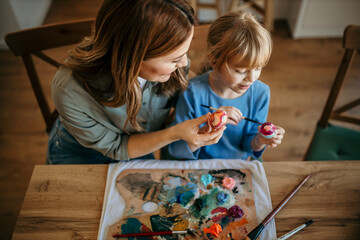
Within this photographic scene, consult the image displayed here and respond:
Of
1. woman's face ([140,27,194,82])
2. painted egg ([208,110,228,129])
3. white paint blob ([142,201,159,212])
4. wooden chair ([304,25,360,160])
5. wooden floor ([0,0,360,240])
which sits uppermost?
woman's face ([140,27,194,82])

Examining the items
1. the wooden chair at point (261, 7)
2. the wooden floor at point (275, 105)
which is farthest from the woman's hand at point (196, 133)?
the wooden chair at point (261, 7)

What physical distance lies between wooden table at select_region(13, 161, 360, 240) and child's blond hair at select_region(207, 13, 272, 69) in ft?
1.28

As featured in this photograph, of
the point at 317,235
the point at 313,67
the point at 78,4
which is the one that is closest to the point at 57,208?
the point at 317,235

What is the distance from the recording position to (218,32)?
1.04 m

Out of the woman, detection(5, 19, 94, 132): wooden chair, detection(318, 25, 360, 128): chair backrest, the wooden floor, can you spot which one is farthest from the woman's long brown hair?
the wooden floor

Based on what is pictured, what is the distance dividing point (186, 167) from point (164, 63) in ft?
1.29

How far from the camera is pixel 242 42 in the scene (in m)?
0.98

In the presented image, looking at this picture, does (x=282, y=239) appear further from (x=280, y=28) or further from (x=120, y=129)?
(x=280, y=28)

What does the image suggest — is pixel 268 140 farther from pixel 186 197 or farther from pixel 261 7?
pixel 261 7

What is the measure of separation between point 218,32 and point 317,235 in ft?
2.48

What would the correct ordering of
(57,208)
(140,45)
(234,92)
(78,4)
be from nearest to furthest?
(140,45) < (57,208) < (234,92) < (78,4)

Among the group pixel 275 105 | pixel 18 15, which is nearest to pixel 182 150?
pixel 275 105

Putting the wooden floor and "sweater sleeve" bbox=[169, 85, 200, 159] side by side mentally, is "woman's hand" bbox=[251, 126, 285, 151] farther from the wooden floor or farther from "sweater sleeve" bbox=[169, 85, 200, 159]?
the wooden floor

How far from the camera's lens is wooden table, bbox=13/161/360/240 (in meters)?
0.90
